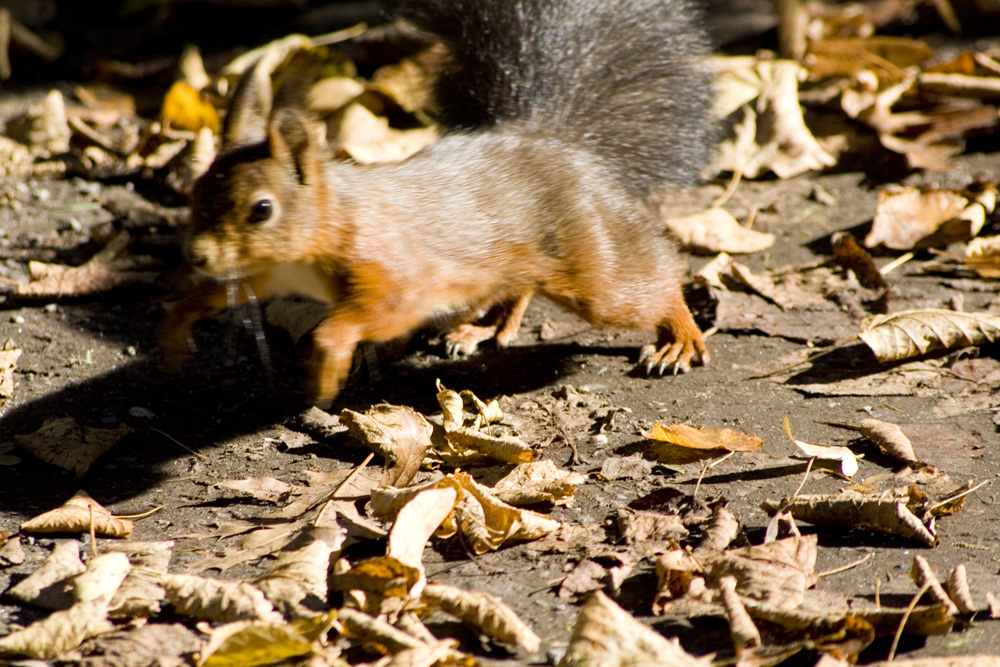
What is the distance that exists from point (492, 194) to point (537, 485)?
3.00 feet

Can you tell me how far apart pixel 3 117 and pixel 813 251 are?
3.78 m

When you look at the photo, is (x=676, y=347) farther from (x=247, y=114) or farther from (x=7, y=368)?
(x=7, y=368)

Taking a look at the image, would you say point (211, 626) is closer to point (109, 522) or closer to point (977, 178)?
point (109, 522)

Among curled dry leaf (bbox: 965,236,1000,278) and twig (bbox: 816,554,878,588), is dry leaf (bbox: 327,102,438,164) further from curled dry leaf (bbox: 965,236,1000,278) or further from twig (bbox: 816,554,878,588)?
twig (bbox: 816,554,878,588)

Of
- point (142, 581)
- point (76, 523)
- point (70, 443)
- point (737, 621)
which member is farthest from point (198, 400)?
point (737, 621)

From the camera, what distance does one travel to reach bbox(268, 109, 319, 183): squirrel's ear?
2389 millimetres

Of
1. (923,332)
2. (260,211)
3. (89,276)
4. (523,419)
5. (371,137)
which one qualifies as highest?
(260,211)

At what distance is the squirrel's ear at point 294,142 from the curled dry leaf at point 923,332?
1582 mm

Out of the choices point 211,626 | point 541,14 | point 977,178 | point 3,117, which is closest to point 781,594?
point 211,626

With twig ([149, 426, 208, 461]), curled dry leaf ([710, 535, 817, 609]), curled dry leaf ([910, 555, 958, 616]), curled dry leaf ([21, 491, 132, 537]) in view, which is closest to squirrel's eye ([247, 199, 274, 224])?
twig ([149, 426, 208, 461])

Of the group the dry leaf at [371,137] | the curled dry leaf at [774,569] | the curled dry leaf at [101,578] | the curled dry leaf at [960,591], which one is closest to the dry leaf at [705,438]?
the curled dry leaf at [774,569]

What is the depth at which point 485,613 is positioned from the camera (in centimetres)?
181

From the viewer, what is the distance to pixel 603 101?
3234 millimetres

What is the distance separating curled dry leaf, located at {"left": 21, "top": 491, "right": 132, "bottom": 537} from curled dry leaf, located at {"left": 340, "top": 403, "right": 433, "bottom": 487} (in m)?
0.58
